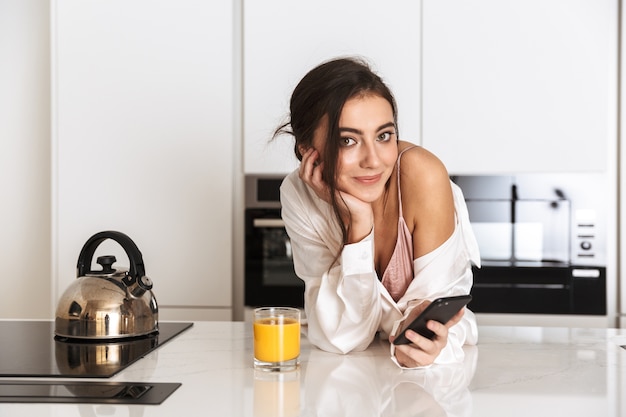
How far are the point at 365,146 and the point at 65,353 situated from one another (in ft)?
2.32

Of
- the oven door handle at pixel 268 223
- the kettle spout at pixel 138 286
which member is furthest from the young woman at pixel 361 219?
the oven door handle at pixel 268 223

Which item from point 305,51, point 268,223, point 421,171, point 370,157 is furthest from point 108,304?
point 305,51

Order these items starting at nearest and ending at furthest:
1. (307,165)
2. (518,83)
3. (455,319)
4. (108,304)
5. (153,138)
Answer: (455,319), (108,304), (307,165), (518,83), (153,138)

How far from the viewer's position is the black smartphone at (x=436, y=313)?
3.72 ft

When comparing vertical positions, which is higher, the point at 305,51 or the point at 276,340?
the point at 305,51

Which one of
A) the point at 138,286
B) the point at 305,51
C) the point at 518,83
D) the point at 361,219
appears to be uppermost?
the point at 305,51

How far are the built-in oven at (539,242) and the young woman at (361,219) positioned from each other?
1105mm

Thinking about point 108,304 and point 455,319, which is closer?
point 455,319

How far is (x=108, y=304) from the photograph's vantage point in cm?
136

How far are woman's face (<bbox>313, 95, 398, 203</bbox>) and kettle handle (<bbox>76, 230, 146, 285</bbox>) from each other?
0.44 meters

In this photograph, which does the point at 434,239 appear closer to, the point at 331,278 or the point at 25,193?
the point at 331,278

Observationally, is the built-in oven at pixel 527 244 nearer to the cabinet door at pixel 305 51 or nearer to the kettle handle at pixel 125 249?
the cabinet door at pixel 305 51

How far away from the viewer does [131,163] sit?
2.61 m

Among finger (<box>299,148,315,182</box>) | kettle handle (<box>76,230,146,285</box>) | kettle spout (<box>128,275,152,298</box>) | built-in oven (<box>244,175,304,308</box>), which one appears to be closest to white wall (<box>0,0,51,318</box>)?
built-in oven (<box>244,175,304,308</box>)
